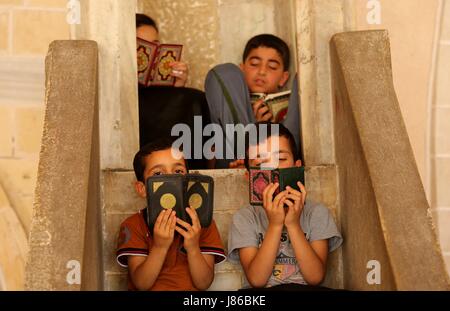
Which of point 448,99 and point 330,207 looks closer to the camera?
point 330,207

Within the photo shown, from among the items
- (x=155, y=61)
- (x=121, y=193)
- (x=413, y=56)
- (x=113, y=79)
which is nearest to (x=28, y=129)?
(x=155, y=61)

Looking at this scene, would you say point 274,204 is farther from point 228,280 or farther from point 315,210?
point 228,280

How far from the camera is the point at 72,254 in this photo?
11.9ft

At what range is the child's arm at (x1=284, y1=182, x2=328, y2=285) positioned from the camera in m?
4.17

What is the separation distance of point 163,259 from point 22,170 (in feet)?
6.10

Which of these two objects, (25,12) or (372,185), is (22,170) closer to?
(25,12)

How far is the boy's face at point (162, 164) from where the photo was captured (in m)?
4.32

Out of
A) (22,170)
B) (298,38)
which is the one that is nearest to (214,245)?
(298,38)

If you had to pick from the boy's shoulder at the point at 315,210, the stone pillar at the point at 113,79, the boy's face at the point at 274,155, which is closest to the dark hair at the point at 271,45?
the stone pillar at the point at 113,79

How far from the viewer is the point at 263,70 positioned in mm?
5727

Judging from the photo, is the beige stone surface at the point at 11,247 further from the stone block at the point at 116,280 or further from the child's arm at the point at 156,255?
the child's arm at the point at 156,255

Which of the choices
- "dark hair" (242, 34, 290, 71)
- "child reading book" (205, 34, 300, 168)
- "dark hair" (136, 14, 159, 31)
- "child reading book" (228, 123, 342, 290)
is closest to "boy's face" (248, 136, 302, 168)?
"child reading book" (228, 123, 342, 290)

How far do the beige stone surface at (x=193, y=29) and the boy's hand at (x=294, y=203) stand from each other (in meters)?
2.35

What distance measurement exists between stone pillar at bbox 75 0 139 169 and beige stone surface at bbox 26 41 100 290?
0.23 metres
